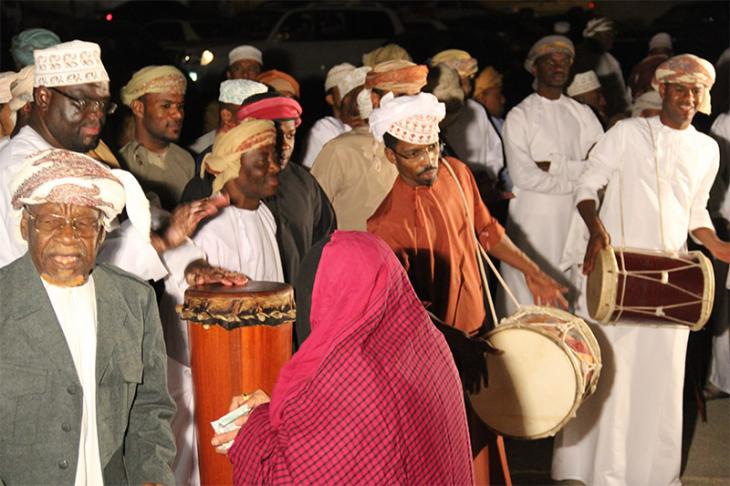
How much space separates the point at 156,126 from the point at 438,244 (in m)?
2.12

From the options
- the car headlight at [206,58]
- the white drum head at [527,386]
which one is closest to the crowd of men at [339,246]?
the white drum head at [527,386]

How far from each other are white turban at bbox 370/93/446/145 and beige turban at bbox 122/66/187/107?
171 cm

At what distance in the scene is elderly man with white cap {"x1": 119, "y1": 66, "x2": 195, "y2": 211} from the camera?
6832 mm

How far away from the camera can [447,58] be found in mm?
8992

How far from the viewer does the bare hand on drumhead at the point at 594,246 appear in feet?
20.3

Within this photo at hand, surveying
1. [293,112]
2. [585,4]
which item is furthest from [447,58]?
[585,4]

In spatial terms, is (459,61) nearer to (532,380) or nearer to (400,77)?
(400,77)

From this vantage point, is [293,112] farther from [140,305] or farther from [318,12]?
[318,12]

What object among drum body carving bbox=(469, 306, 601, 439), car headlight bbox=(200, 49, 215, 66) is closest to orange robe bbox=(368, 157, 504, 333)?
drum body carving bbox=(469, 306, 601, 439)

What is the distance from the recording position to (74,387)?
3469mm

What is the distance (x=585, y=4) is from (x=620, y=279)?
38.9 feet

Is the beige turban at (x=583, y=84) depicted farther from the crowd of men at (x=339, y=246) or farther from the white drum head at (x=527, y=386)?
the white drum head at (x=527, y=386)

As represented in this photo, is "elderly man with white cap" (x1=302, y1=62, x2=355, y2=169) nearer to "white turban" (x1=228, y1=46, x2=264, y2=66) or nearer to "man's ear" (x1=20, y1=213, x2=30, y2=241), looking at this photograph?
"white turban" (x1=228, y1=46, x2=264, y2=66)

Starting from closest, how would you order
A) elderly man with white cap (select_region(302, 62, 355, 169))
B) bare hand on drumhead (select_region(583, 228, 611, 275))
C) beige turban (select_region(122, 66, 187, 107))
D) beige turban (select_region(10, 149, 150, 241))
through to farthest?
1. beige turban (select_region(10, 149, 150, 241))
2. bare hand on drumhead (select_region(583, 228, 611, 275))
3. beige turban (select_region(122, 66, 187, 107))
4. elderly man with white cap (select_region(302, 62, 355, 169))
